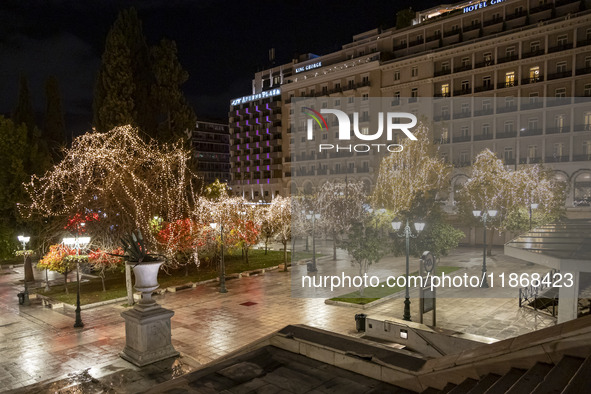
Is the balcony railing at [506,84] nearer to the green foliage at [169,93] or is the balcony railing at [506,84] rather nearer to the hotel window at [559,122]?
the hotel window at [559,122]

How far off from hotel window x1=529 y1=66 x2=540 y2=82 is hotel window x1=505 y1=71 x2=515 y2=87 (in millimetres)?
1804

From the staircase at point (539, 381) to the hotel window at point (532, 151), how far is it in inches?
1948

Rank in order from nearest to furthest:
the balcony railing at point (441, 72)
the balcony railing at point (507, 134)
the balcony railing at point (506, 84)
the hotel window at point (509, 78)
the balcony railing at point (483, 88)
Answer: the balcony railing at point (507, 134) → the balcony railing at point (506, 84) → the hotel window at point (509, 78) → the balcony railing at point (483, 88) → the balcony railing at point (441, 72)

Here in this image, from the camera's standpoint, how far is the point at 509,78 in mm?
50875

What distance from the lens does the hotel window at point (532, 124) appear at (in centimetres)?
4918

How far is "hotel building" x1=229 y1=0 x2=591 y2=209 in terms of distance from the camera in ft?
152

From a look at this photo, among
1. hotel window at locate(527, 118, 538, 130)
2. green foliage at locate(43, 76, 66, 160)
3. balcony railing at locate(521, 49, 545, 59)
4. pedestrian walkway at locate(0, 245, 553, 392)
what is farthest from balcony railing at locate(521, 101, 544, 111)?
green foliage at locate(43, 76, 66, 160)

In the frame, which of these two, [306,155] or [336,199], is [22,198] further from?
[306,155]

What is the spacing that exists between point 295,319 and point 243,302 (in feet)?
12.7

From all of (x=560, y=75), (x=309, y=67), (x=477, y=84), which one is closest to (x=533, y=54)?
(x=560, y=75)

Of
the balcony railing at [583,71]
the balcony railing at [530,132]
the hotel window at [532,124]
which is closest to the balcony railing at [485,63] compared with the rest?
the hotel window at [532,124]

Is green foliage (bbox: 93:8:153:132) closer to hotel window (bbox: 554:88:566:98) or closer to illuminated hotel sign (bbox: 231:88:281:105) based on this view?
hotel window (bbox: 554:88:566:98)

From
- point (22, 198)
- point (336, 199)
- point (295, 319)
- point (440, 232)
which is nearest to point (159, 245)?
point (22, 198)

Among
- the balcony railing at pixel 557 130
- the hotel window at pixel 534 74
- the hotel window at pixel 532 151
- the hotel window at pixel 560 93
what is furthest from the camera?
the hotel window at pixel 532 151
